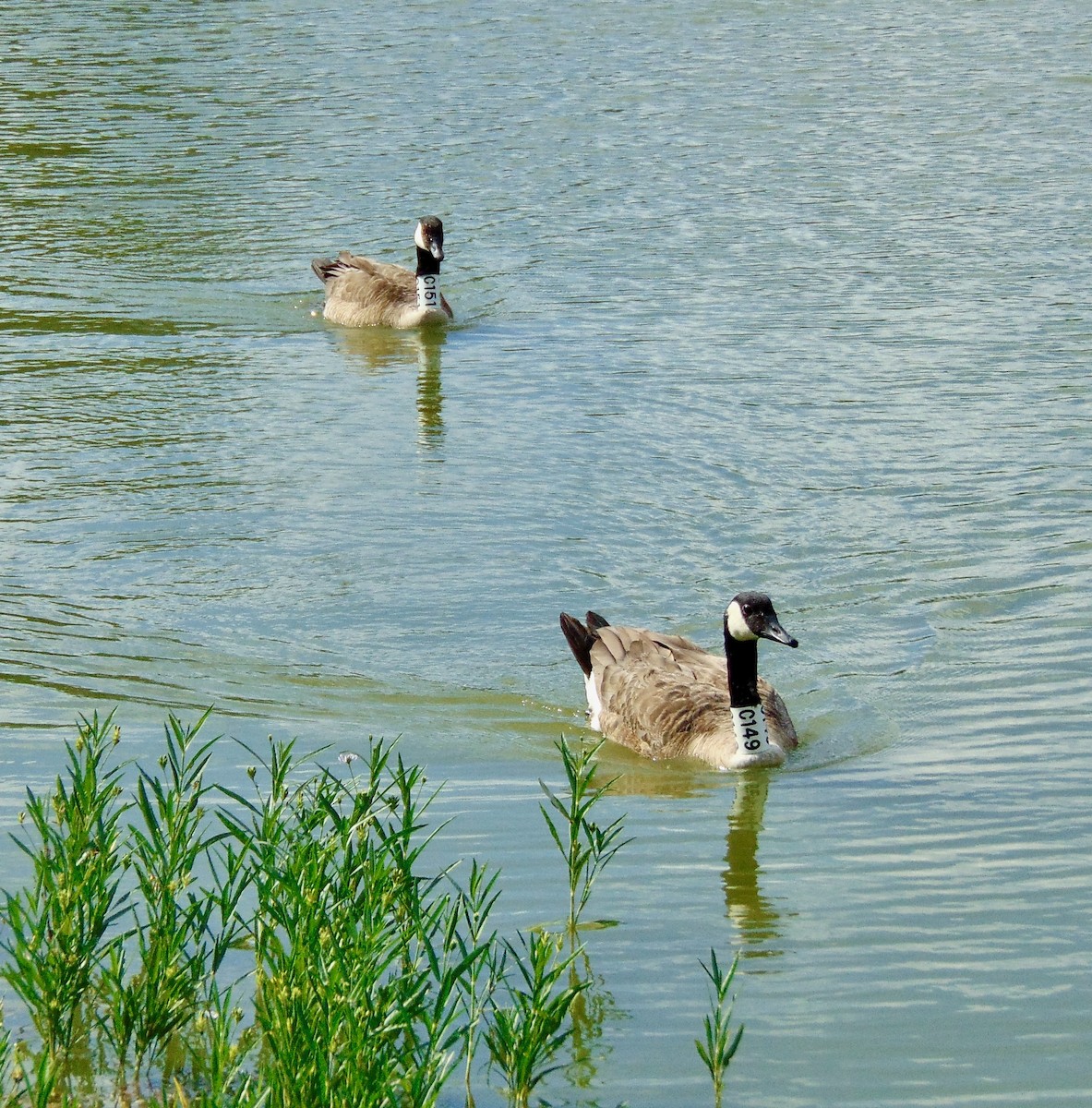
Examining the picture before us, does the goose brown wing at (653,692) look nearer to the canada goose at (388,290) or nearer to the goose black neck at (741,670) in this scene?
the goose black neck at (741,670)

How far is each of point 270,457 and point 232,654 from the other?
3.83 metres

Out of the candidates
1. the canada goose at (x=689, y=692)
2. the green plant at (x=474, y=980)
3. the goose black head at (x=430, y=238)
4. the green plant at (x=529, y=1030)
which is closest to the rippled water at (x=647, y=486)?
the canada goose at (x=689, y=692)

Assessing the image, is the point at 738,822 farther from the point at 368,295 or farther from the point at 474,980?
the point at 368,295

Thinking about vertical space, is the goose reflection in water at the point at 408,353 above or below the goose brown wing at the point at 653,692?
above

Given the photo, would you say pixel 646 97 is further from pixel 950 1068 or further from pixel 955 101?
pixel 950 1068

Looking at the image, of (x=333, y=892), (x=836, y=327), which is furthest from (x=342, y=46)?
(x=333, y=892)

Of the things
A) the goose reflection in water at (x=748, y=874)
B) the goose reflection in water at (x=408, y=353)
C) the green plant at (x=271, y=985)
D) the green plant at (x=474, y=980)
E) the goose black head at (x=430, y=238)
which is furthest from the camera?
the goose black head at (x=430, y=238)

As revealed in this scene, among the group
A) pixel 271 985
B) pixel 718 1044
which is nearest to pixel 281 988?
pixel 271 985

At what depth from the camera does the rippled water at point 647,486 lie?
685cm

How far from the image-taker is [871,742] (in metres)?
9.11

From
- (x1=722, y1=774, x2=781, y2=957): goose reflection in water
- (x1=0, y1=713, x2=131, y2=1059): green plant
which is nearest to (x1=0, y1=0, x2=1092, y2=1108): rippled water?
(x1=722, y1=774, x2=781, y2=957): goose reflection in water

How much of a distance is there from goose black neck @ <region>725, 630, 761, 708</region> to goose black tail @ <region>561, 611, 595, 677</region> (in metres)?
1.00

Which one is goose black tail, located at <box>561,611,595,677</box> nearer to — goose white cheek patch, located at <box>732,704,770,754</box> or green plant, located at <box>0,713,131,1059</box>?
goose white cheek patch, located at <box>732,704,770,754</box>

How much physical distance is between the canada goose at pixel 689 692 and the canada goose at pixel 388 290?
8596 millimetres
